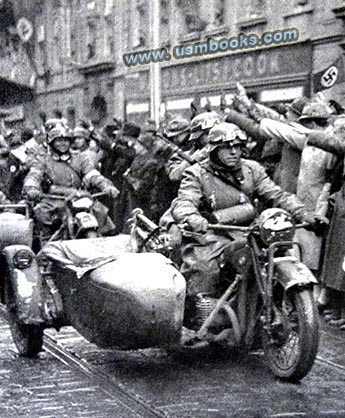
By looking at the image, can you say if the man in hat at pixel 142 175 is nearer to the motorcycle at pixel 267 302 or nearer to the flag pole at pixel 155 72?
the motorcycle at pixel 267 302

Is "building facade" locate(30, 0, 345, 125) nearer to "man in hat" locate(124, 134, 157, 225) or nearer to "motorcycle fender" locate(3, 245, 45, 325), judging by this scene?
"man in hat" locate(124, 134, 157, 225)

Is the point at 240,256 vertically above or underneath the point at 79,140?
underneath

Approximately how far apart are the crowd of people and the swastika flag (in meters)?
Result: 0.56

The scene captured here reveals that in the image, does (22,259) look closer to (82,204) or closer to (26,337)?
(26,337)

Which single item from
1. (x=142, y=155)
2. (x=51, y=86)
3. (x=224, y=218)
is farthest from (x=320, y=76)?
(x=51, y=86)

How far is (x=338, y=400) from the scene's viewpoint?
7340 millimetres

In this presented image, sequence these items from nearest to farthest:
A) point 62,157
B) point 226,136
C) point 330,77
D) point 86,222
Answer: point 226,136 → point 86,222 → point 62,157 → point 330,77

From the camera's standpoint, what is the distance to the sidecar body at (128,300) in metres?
7.65

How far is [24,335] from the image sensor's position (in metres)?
8.98

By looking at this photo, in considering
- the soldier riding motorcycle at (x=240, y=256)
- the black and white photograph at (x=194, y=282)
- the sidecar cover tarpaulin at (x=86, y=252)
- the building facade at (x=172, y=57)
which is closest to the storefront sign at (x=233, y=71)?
the building facade at (x=172, y=57)

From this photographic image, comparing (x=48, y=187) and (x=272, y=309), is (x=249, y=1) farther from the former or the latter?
(x=272, y=309)

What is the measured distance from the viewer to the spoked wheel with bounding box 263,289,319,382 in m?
7.45

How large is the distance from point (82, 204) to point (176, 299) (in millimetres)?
3433

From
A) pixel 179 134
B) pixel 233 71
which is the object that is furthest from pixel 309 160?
pixel 233 71
